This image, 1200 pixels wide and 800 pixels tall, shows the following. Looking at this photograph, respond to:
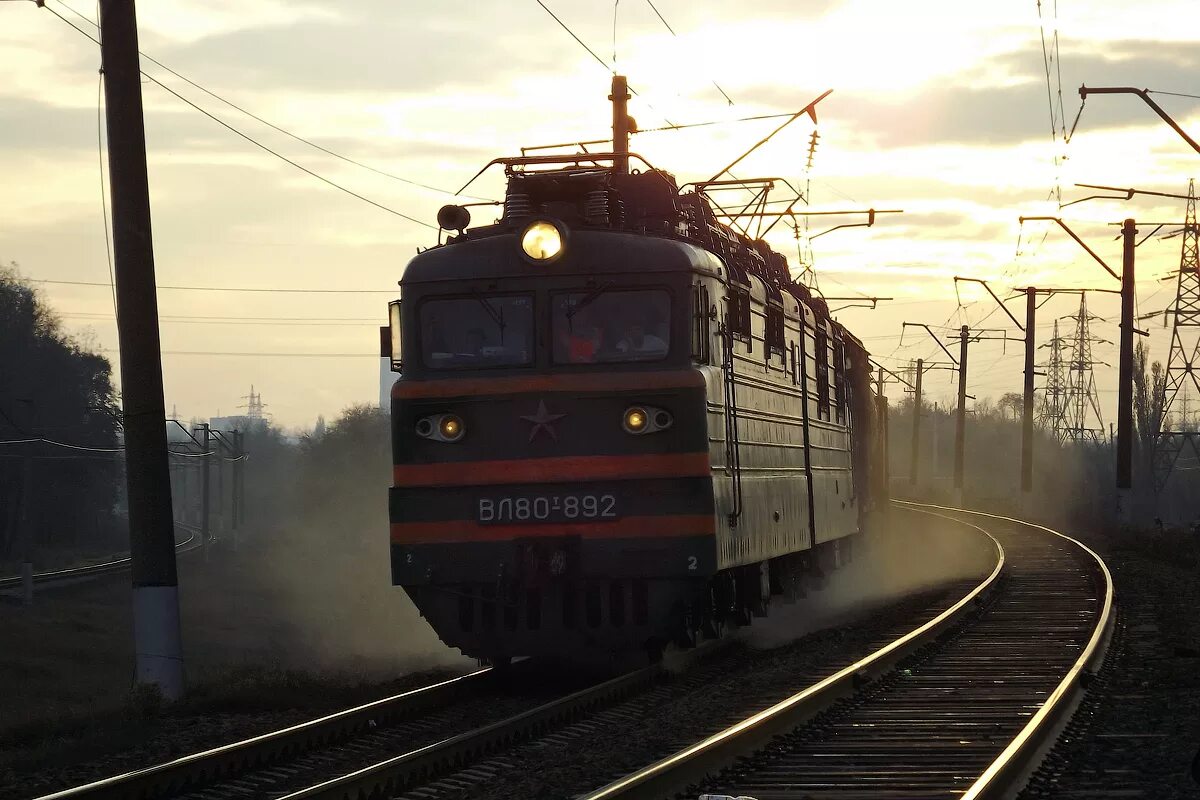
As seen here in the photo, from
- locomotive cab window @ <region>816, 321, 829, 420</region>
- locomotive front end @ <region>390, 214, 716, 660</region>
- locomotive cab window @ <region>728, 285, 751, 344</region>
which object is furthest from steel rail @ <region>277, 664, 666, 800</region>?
locomotive cab window @ <region>816, 321, 829, 420</region>

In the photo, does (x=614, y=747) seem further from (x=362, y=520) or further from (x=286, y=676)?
(x=362, y=520)

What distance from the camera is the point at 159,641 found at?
1200 centimetres

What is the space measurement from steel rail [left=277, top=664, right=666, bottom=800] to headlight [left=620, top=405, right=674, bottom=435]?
1892mm

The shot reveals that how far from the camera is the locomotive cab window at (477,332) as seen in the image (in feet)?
40.5

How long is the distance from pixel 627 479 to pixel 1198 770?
239 inches

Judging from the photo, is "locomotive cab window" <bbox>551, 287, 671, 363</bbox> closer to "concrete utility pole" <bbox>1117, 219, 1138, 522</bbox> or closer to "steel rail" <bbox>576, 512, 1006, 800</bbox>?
"steel rail" <bbox>576, 512, 1006, 800</bbox>

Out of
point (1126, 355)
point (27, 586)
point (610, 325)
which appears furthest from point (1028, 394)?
point (610, 325)

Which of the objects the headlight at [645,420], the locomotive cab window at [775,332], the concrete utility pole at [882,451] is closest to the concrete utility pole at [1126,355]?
the concrete utility pole at [882,451]

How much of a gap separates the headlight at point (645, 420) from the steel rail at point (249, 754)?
7.77 feet

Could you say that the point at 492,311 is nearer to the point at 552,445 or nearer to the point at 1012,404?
the point at 552,445

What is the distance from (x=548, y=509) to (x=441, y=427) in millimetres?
1049

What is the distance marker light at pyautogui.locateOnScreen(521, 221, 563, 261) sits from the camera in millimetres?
12305

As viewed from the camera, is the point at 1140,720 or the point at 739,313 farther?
the point at 739,313

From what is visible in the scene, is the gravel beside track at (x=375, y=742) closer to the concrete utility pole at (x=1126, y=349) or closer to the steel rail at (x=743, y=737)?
the steel rail at (x=743, y=737)
